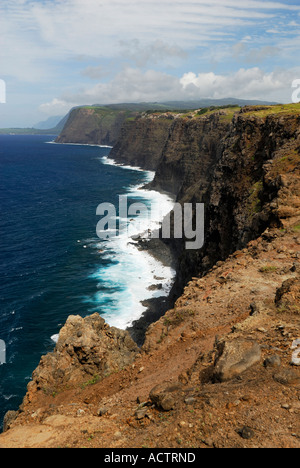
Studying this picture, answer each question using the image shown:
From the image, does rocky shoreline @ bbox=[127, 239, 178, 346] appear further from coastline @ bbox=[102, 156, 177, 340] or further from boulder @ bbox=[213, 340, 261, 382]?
boulder @ bbox=[213, 340, 261, 382]

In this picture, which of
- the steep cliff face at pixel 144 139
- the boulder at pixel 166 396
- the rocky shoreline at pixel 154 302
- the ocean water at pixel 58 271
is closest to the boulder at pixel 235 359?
the boulder at pixel 166 396

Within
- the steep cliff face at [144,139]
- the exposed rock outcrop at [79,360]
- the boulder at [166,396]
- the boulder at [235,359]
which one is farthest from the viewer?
the steep cliff face at [144,139]

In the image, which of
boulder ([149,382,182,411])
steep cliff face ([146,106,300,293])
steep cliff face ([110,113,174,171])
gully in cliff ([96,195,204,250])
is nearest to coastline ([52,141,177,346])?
gully in cliff ([96,195,204,250])

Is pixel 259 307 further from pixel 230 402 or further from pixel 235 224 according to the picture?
pixel 235 224

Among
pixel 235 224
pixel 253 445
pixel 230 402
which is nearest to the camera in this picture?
pixel 253 445

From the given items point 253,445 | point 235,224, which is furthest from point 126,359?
point 235,224

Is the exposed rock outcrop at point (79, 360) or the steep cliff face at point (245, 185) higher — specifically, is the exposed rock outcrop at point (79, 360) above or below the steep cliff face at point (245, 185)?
below

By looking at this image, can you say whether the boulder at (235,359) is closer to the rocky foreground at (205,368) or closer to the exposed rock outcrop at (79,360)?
the rocky foreground at (205,368)
